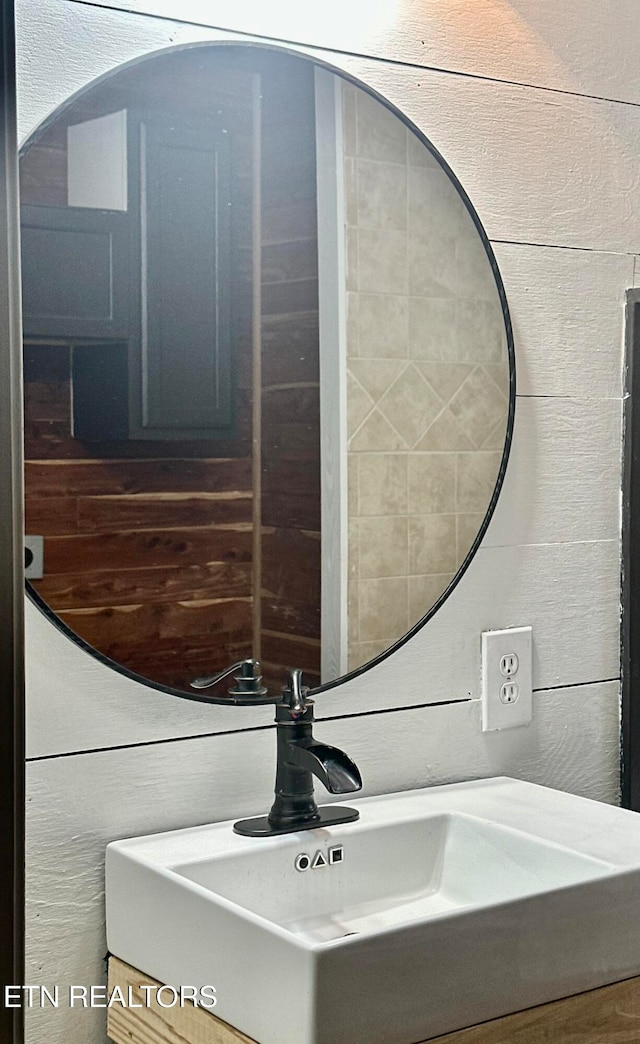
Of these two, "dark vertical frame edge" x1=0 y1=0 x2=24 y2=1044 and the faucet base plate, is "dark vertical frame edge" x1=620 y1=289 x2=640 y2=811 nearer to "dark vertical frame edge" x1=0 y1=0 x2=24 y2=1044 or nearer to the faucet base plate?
the faucet base plate

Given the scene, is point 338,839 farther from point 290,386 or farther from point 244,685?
point 290,386

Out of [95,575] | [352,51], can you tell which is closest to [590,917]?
[95,575]

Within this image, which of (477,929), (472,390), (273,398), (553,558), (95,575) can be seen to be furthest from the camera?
(553,558)

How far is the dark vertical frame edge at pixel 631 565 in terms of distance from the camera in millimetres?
1688

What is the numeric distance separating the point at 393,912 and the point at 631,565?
65 centimetres

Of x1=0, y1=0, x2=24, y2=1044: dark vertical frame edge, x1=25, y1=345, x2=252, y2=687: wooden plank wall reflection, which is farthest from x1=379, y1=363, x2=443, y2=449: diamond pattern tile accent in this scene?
x1=0, y1=0, x2=24, y2=1044: dark vertical frame edge

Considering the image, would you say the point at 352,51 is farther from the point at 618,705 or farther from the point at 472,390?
the point at 618,705

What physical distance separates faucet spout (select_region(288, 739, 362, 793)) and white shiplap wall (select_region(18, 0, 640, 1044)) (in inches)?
4.0

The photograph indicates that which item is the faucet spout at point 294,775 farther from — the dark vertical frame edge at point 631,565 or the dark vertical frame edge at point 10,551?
the dark vertical frame edge at point 631,565

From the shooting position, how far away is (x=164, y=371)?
128 centimetres

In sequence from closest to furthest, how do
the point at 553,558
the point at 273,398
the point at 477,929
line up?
1. the point at 477,929
2. the point at 273,398
3. the point at 553,558

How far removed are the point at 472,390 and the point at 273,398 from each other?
0.31 m

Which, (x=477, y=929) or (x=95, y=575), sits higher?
(x=95, y=575)

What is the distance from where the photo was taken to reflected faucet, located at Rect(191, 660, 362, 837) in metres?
1.29
